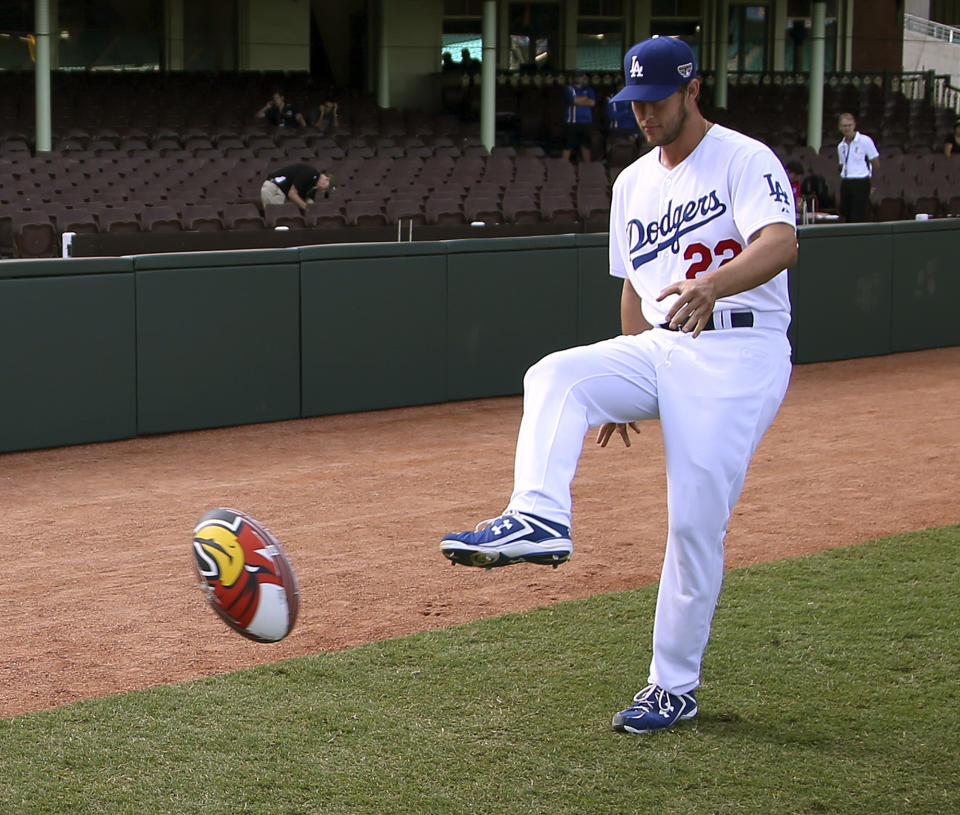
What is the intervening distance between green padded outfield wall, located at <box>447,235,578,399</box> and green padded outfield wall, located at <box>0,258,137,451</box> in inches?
109

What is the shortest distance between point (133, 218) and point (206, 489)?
7749 millimetres

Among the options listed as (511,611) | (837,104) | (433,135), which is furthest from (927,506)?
(837,104)

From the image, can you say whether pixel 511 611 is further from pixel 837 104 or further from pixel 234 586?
pixel 837 104

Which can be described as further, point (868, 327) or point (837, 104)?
point (837, 104)

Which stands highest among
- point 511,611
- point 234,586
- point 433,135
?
point 433,135

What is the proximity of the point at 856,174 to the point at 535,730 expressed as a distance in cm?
1483

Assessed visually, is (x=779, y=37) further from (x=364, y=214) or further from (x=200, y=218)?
(x=200, y=218)

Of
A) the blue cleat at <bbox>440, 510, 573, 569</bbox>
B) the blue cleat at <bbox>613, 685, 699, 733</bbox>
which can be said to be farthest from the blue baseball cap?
the blue cleat at <bbox>613, 685, 699, 733</bbox>

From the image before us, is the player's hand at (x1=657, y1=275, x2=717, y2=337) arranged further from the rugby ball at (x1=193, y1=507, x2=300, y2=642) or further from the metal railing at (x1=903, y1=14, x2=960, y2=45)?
the metal railing at (x1=903, y1=14, x2=960, y2=45)

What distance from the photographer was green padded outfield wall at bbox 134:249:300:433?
384 inches

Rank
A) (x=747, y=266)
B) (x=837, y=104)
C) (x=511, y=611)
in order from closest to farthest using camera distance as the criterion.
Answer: (x=747, y=266) → (x=511, y=611) → (x=837, y=104)

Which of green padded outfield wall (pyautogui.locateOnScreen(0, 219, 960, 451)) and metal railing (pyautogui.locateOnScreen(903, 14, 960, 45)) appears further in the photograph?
metal railing (pyautogui.locateOnScreen(903, 14, 960, 45))

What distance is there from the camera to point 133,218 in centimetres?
1516

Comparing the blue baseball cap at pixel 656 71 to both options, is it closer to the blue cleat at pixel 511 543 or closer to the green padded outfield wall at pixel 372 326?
the blue cleat at pixel 511 543
